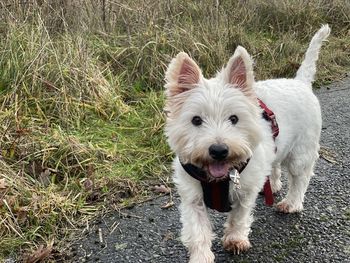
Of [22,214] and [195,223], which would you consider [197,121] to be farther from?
[22,214]

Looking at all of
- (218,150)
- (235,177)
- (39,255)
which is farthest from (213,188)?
(39,255)

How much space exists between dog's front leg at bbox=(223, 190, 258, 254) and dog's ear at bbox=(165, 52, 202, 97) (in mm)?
762

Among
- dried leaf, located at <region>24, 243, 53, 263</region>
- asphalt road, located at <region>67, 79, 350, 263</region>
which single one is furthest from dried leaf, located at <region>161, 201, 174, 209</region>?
dried leaf, located at <region>24, 243, 53, 263</region>

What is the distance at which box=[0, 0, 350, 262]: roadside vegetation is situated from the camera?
4.20 metres

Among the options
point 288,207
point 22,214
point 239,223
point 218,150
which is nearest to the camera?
point 218,150

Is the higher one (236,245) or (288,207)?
(236,245)

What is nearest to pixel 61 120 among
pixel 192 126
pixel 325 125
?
pixel 192 126

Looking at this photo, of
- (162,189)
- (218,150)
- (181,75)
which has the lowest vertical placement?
(162,189)

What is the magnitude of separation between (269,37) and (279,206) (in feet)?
16.0

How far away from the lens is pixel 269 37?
8.62m

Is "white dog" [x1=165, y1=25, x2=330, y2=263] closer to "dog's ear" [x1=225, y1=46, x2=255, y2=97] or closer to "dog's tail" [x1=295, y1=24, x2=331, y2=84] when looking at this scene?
"dog's ear" [x1=225, y1=46, x2=255, y2=97]

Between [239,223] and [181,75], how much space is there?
1.07 metres

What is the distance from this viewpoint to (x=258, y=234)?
3.94 m

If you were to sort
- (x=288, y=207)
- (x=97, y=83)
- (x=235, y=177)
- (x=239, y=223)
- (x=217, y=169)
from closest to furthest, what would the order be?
(x=217, y=169), (x=235, y=177), (x=239, y=223), (x=288, y=207), (x=97, y=83)
